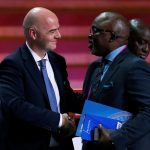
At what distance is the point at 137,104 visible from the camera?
1904 mm

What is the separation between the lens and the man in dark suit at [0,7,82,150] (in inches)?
80.6

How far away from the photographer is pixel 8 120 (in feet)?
6.97

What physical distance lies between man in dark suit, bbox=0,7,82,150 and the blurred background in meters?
1.12

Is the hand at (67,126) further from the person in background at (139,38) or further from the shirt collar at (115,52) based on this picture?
the person in background at (139,38)

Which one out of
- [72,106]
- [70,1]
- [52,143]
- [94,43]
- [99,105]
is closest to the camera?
[99,105]

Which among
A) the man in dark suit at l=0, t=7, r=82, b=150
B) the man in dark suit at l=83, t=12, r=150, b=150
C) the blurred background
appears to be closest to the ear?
the man in dark suit at l=0, t=7, r=82, b=150

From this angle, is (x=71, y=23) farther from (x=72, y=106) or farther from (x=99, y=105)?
(x=99, y=105)

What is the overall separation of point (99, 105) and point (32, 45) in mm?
504

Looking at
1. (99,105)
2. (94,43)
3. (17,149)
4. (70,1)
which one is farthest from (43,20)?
(70,1)

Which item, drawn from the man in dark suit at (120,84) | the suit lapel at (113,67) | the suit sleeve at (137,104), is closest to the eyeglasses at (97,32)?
the man in dark suit at (120,84)

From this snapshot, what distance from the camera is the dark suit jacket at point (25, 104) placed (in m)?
2.04

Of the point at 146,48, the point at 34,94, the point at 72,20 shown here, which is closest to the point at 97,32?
the point at 146,48

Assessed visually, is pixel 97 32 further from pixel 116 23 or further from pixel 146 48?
pixel 146 48

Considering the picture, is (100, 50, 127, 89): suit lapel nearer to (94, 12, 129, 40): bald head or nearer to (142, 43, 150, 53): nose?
(94, 12, 129, 40): bald head
